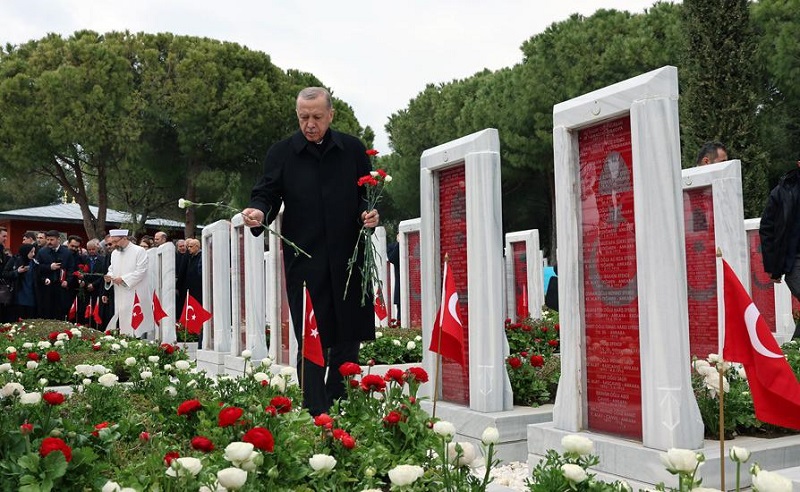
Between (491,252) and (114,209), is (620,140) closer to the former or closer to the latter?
(491,252)

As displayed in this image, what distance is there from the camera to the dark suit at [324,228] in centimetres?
488

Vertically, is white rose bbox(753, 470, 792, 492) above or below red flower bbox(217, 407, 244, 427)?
below

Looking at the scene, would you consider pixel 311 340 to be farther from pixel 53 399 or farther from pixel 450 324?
pixel 53 399

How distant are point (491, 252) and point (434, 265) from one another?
71cm

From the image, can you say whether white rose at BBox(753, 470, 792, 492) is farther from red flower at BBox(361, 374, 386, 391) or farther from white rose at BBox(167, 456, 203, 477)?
red flower at BBox(361, 374, 386, 391)

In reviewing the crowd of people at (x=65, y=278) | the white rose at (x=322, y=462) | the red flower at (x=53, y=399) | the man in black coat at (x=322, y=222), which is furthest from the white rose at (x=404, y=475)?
the crowd of people at (x=65, y=278)

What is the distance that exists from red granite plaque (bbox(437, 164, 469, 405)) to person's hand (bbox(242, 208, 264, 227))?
5.97 ft

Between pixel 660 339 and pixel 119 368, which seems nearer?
pixel 660 339

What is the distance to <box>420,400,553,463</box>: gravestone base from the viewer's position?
5340 millimetres

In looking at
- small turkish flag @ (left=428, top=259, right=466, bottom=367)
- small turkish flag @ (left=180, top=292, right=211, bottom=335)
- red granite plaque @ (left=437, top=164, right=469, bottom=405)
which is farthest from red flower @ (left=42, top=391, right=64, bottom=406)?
small turkish flag @ (left=180, top=292, right=211, bottom=335)

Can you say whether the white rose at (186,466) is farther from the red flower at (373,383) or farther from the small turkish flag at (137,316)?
the small turkish flag at (137,316)

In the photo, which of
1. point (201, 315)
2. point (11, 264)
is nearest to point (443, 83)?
point (11, 264)

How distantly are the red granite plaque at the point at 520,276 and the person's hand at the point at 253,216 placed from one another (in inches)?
414

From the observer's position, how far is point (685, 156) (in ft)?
71.1
